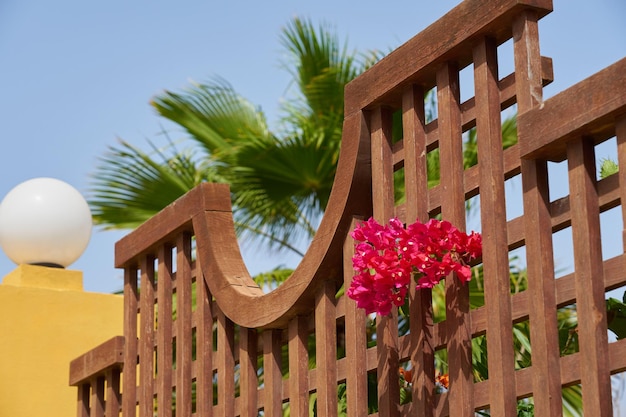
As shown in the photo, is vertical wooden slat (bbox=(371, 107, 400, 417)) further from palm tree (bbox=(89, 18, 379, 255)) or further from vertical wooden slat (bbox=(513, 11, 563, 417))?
palm tree (bbox=(89, 18, 379, 255))

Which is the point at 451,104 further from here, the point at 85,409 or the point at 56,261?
the point at 56,261

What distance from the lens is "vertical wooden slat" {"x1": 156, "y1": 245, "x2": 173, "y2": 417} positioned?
4.37m

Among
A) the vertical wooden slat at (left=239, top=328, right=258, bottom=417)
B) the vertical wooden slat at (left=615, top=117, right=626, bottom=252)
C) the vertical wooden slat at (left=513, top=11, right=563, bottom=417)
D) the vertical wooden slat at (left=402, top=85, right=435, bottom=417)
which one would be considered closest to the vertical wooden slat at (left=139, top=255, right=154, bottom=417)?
the vertical wooden slat at (left=239, top=328, right=258, bottom=417)

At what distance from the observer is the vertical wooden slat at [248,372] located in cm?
385

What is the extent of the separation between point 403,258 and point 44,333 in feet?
10.3

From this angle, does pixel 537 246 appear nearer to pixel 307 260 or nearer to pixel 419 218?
pixel 419 218

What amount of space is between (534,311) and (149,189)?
6.23 m

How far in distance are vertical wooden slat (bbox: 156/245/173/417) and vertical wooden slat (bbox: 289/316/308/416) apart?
0.89 meters

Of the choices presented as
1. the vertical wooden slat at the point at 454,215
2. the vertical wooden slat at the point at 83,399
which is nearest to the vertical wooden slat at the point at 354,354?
the vertical wooden slat at the point at 454,215

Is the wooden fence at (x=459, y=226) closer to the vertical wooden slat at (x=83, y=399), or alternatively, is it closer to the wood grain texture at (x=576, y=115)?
the wood grain texture at (x=576, y=115)

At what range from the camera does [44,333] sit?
5.65 meters

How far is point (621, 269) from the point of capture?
8.29ft

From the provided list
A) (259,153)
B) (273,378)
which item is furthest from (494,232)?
(259,153)

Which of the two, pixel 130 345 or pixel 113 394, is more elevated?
pixel 130 345
